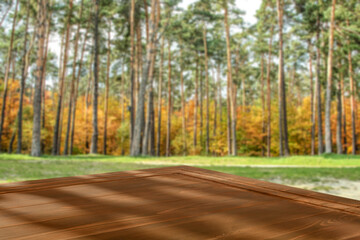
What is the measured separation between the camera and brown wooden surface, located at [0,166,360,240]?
3.36 ft

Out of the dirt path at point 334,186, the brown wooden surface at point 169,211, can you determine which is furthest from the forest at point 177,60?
the brown wooden surface at point 169,211

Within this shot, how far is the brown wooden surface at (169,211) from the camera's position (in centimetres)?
103

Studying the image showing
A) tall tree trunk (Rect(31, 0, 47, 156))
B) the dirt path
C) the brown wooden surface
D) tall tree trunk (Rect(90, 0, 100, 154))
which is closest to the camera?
the brown wooden surface

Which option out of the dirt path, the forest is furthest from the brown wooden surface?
the forest

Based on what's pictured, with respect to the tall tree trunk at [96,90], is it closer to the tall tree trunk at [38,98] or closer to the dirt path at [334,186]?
the tall tree trunk at [38,98]

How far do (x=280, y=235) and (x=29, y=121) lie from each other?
25322 millimetres

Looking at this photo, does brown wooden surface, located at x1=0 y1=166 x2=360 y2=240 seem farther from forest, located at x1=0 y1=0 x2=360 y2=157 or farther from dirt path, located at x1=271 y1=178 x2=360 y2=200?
forest, located at x1=0 y1=0 x2=360 y2=157

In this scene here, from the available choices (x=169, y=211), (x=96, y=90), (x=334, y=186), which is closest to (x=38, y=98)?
(x=96, y=90)

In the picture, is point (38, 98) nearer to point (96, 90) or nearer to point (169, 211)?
point (96, 90)

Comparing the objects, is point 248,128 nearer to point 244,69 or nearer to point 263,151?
point 263,151

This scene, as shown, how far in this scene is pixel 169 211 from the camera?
1.28m

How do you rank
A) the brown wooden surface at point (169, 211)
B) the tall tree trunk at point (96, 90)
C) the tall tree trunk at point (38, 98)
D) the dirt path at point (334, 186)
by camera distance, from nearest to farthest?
the brown wooden surface at point (169, 211) < the dirt path at point (334, 186) < the tall tree trunk at point (38, 98) < the tall tree trunk at point (96, 90)

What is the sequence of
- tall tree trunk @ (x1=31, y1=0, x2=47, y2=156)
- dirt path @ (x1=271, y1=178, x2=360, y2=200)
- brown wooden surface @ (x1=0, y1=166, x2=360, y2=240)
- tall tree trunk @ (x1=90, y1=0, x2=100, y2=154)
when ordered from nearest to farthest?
1. brown wooden surface @ (x1=0, y1=166, x2=360, y2=240)
2. dirt path @ (x1=271, y1=178, x2=360, y2=200)
3. tall tree trunk @ (x1=31, y1=0, x2=47, y2=156)
4. tall tree trunk @ (x1=90, y1=0, x2=100, y2=154)

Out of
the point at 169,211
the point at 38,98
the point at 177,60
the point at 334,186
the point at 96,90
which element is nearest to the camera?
the point at 169,211
